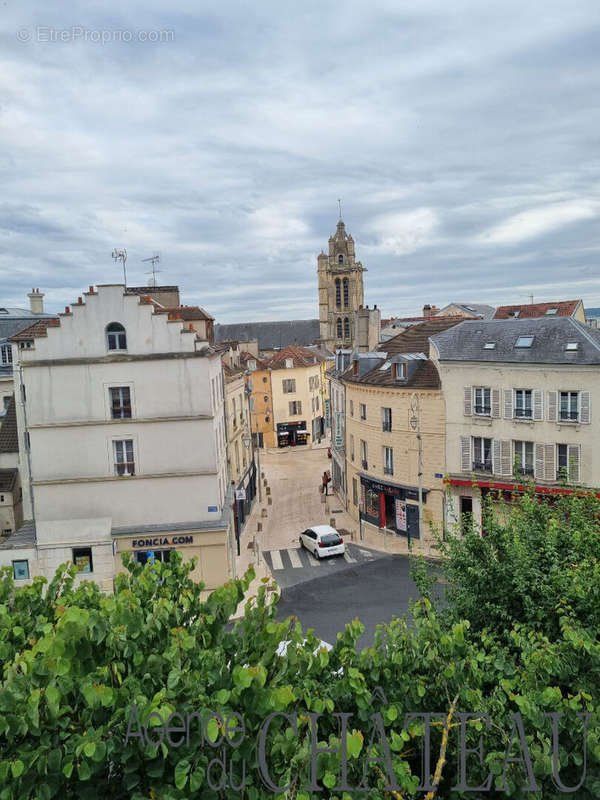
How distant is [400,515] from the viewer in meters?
30.5

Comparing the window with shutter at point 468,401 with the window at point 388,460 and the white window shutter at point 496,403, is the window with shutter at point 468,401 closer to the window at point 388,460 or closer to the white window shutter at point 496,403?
the white window shutter at point 496,403

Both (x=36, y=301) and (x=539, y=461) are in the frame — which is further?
(x=36, y=301)

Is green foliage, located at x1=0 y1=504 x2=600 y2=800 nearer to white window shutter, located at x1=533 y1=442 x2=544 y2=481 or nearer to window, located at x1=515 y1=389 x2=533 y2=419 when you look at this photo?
white window shutter, located at x1=533 y1=442 x2=544 y2=481

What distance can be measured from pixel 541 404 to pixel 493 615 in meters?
16.9

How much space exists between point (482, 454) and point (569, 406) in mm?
4525

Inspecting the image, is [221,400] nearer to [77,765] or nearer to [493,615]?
[493,615]

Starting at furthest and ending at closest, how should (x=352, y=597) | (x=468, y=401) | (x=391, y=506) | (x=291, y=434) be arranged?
(x=291, y=434) < (x=391, y=506) < (x=468, y=401) < (x=352, y=597)

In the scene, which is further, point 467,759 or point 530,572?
point 530,572

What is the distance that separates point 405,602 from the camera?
22.9 meters

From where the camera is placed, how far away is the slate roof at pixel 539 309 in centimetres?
4363

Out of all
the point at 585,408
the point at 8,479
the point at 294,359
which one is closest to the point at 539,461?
the point at 585,408

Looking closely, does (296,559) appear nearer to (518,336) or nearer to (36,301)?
(518,336)

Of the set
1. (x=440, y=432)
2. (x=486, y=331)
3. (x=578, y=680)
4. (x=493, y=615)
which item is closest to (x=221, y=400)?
(x=440, y=432)

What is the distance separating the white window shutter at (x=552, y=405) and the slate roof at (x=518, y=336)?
1.44m
